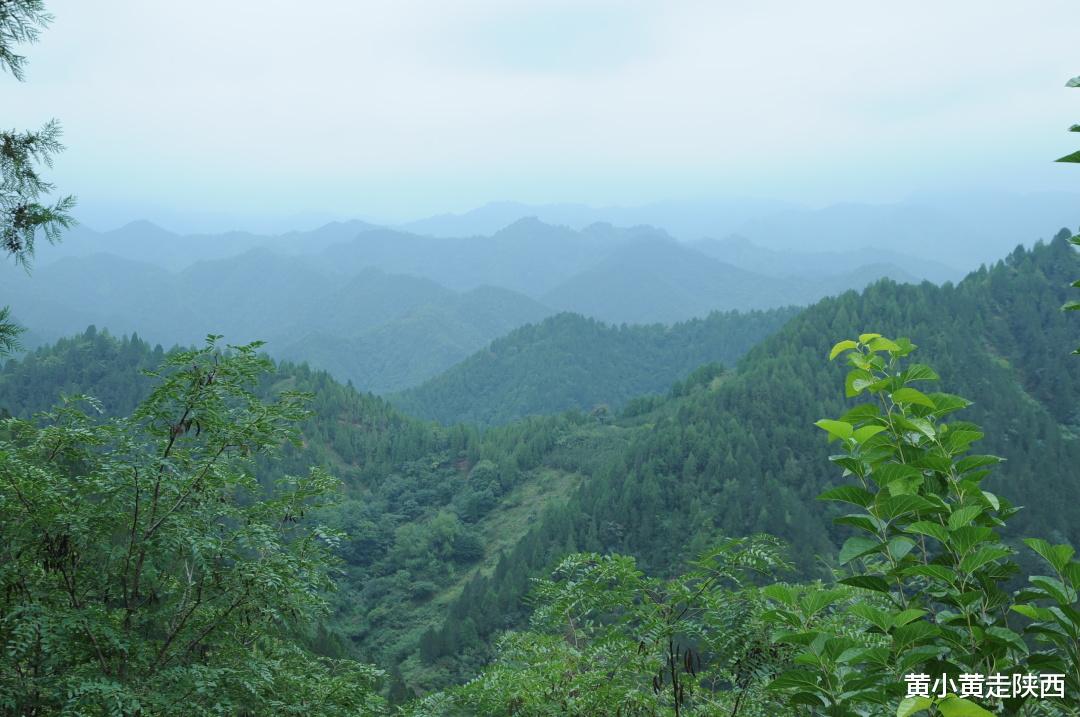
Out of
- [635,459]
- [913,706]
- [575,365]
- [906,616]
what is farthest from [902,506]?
[575,365]

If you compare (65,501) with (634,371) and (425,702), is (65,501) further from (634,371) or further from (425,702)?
(634,371)

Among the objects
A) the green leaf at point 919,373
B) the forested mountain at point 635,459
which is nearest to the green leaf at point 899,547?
the green leaf at point 919,373

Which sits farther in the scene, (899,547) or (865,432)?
(865,432)

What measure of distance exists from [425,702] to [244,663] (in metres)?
2.46

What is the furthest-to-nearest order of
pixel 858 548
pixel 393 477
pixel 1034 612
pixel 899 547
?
pixel 393 477 → pixel 858 548 → pixel 899 547 → pixel 1034 612

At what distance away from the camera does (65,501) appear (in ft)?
20.9

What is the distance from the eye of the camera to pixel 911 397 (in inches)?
116

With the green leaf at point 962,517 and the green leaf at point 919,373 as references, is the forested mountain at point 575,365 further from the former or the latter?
the green leaf at point 962,517

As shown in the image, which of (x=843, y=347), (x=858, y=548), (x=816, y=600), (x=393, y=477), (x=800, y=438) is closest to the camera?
(x=858, y=548)

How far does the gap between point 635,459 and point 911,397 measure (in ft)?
228

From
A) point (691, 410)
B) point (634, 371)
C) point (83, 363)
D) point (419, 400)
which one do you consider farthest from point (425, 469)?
point (634, 371)

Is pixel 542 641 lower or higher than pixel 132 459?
lower

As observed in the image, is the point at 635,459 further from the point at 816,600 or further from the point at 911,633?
the point at 911,633

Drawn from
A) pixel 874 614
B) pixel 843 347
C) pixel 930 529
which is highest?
pixel 843 347
